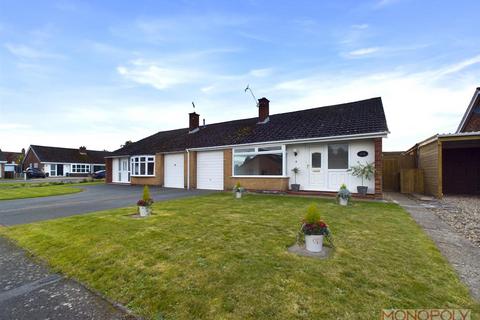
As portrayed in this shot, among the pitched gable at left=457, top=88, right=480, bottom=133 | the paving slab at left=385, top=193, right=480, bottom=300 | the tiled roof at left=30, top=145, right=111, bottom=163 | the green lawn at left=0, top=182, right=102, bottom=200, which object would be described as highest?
the pitched gable at left=457, top=88, right=480, bottom=133

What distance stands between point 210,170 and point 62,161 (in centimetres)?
3715

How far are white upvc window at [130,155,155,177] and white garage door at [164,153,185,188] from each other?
55.9 inches

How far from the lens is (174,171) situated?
682 inches

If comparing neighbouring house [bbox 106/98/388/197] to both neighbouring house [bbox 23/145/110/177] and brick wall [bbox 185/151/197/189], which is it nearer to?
brick wall [bbox 185/151/197/189]

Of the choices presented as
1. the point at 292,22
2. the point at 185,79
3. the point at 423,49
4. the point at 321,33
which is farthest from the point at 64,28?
the point at 423,49

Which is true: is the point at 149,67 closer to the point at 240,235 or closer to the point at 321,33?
the point at 321,33

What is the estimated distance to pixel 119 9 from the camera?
972 centimetres

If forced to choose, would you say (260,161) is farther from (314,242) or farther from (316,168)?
(314,242)

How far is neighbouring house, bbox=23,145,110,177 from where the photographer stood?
3819 centimetres

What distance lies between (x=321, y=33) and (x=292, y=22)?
1.58 metres

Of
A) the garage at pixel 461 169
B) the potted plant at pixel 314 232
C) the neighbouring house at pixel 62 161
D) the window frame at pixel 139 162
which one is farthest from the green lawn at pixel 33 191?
the garage at pixel 461 169

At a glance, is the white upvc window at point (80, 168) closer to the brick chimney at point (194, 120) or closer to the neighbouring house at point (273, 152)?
the neighbouring house at point (273, 152)

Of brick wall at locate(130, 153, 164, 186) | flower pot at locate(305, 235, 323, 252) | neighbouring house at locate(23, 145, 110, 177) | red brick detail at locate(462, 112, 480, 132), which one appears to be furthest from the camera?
neighbouring house at locate(23, 145, 110, 177)

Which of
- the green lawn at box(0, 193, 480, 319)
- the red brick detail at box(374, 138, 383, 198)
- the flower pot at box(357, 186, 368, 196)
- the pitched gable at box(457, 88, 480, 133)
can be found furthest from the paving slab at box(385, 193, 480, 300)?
the pitched gable at box(457, 88, 480, 133)
